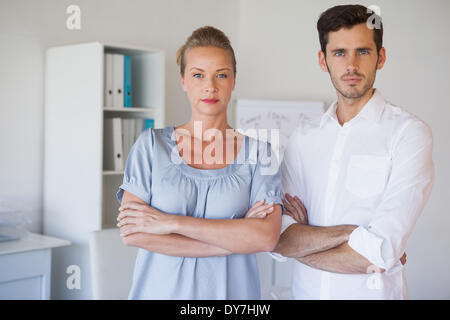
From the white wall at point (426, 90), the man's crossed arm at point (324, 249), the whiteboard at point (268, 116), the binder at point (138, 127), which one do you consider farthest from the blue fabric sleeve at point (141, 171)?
the whiteboard at point (268, 116)

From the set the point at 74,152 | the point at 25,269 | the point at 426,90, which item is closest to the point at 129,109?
the point at 74,152

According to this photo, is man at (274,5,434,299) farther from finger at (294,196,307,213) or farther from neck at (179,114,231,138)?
neck at (179,114,231,138)

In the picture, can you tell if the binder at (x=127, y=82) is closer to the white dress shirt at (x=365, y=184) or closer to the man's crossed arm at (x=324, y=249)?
the white dress shirt at (x=365, y=184)

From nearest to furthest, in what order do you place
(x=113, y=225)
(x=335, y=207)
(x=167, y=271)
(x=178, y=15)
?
(x=167, y=271)
(x=335, y=207)
(x=113, y=225)
(x=178, y=15)

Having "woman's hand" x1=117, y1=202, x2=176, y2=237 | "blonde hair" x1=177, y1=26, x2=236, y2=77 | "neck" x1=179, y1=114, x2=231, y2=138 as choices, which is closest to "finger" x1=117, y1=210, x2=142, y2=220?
"woman's hand" x1=117, y1=202, x2=176, y2=237

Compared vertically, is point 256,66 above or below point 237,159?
above

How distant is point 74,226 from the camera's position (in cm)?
273

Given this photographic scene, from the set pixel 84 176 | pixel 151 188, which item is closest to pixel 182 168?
pixel 151 188

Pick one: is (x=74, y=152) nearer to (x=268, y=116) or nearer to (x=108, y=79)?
(x=108, y=79)

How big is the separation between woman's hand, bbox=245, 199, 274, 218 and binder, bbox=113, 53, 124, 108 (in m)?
1.61

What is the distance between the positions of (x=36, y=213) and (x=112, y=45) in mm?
990

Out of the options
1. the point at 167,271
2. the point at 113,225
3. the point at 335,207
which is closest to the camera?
the point at 167,271
